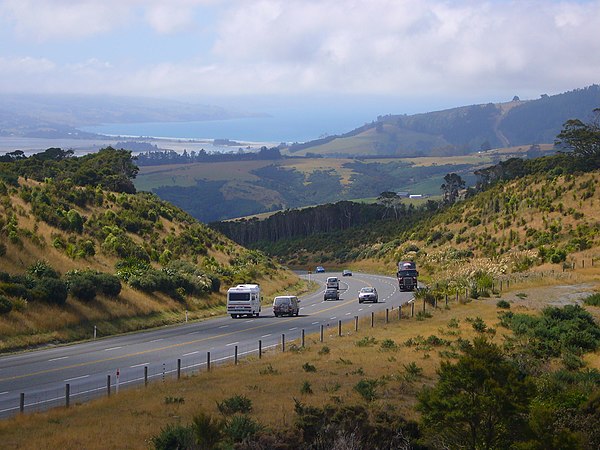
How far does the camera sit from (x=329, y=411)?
834 inches

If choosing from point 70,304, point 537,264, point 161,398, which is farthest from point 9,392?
point 537,264

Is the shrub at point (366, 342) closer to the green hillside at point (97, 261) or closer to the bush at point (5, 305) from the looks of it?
the green hillside at point (97, 261)

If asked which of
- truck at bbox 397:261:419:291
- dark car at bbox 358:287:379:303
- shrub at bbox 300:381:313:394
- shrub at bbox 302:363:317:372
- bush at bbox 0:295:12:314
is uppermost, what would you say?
shrub at bbox 300:381:313:394

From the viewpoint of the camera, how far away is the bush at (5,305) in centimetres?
3816

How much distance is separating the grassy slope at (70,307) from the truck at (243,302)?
2380mm

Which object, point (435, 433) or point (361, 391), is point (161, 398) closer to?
point (361, 391)

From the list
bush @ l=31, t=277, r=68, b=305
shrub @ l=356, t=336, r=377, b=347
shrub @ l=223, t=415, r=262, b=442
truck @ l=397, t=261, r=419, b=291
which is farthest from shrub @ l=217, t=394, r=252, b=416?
truck @ l=397, t=261, r=419, b=291

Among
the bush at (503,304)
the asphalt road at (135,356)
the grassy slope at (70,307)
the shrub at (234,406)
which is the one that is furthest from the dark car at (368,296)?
the shrub at (234,406)

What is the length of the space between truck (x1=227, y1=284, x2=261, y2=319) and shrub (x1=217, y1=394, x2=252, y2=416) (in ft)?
108

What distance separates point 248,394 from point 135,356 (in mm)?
12474

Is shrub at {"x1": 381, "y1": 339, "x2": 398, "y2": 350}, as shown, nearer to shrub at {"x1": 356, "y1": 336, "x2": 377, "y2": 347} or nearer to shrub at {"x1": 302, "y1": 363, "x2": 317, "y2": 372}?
shrub at {"x1": 356, "y1": 336, "x2": 377, "y2": 347}

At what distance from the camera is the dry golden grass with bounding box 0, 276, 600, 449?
1830 centimetres

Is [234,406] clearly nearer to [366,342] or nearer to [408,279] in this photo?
[366,342]

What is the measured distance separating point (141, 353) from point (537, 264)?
53.2 m
